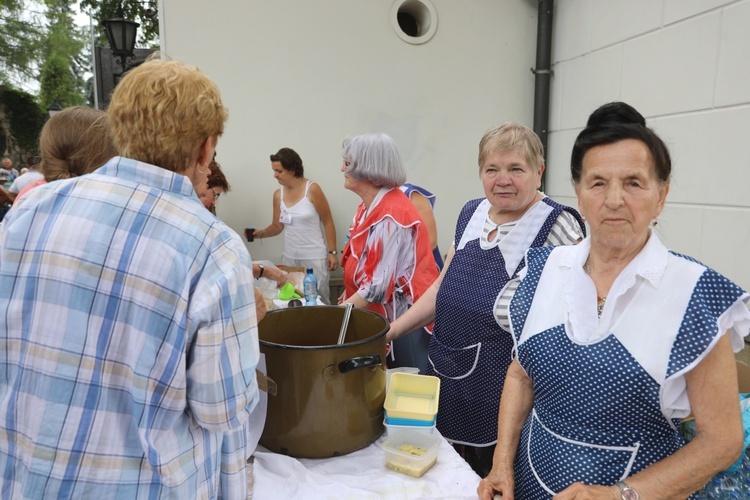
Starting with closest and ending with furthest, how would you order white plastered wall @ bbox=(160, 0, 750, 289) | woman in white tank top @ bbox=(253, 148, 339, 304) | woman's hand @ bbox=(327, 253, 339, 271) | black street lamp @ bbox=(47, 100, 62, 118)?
1. black street lamp @ bbox=(47, 100, 62, 118)
2. white plastered wall @ bbox=(160, 0, 750, 289)
3. woman in white tank top @ bbox=(253, 148, 339, 304)
4. woman's hand @ bbox=(327, 253, 339, 271)

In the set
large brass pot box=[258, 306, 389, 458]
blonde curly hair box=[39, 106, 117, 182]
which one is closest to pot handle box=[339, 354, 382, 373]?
large brass pot box=[258, 306, 389, 458]

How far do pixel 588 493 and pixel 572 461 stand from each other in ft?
0.28

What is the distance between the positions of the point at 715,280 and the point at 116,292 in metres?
1.24

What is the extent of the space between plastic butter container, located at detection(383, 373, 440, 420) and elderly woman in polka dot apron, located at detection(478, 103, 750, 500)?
266 mm

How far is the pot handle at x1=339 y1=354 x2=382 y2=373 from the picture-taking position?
49.7 inches

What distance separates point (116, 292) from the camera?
89cm

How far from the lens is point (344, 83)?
452 centimetres

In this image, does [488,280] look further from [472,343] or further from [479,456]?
[479,456]

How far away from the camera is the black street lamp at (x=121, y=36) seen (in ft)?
16.9

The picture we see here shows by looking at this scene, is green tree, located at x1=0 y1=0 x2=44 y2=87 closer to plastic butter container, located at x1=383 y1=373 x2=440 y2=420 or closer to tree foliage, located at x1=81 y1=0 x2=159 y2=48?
tree foliage, located at x1=81 y1=0 x2=159 y2=48

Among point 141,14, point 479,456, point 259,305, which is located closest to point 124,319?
point 259,305

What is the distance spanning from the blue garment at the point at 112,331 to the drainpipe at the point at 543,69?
439cm

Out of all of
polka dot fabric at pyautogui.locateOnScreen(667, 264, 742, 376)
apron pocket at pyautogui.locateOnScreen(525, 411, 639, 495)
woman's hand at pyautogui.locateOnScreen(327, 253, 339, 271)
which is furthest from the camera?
woman's hand at pyautogui.locateOnScreen(327, 253, 339, 271)

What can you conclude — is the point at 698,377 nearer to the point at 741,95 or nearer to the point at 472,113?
the point at 741,95
